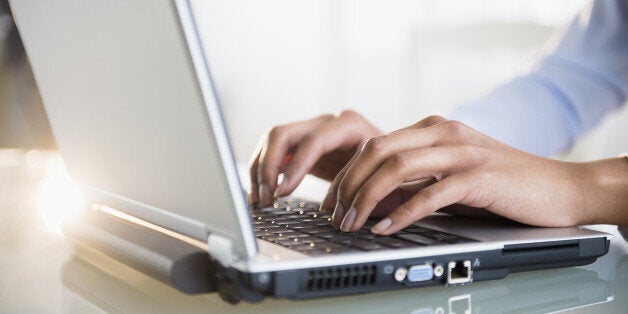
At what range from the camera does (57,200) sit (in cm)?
106

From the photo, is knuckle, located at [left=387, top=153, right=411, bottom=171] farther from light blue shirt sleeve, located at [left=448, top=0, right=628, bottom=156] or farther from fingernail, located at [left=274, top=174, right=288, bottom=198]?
light blue shirt sleeve, located at [left=448, top=0, right=628, bottom=156]

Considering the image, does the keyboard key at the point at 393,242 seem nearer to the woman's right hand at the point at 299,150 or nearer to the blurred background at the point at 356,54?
the woman's right hand at the point at 299,150

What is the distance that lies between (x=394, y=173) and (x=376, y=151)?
4 centimetres

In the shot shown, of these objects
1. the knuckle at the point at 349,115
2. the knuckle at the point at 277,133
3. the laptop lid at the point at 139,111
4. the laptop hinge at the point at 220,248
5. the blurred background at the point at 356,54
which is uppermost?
the laptop lid at the point at 139,111

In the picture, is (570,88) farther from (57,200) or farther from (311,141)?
(57,200)

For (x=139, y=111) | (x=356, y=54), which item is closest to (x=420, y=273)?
(x=139, y=111)

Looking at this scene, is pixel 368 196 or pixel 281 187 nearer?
pixel 368 196

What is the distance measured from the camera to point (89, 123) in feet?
2.49

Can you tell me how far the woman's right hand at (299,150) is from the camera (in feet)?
3.22

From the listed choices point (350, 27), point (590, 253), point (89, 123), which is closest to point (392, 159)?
point (590, 253)

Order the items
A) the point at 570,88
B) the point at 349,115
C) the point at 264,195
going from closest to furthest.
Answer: the point at 264,195 → the point at 349,115 → the point at 570,88

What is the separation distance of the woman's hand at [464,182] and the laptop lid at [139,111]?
0.61 feet

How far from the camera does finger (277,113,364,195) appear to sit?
0.98 meters

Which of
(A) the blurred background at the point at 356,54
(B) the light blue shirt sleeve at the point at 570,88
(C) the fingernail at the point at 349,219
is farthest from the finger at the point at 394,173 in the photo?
(A) the blurred background at the point at 356,54
